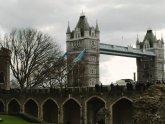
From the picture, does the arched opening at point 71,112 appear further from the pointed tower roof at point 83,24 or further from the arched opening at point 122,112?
the pointed tower roof at point 83,24

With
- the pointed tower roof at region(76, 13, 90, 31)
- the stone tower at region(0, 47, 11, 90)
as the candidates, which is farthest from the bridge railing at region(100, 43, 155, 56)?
the stone tower at region(0, 47, 11, 90)

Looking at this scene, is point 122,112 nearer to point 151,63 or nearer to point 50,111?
point 50,111

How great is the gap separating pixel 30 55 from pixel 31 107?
953cm

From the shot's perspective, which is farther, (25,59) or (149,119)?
(25,59)

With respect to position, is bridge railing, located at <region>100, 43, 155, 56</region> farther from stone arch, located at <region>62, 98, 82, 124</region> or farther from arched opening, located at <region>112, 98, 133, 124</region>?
arched opening, located at <region>112, 98, 133, 124</region>

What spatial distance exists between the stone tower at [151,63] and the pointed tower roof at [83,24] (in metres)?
35.1

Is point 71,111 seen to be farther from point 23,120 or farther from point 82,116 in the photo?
point 23,120

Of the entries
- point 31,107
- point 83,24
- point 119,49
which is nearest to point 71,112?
point 31,107

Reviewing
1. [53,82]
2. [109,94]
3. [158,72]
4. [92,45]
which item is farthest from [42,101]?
[158,72]

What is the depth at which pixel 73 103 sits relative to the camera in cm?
5609

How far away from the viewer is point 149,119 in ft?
96.4

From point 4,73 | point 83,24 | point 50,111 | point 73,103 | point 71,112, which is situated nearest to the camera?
point 73,103

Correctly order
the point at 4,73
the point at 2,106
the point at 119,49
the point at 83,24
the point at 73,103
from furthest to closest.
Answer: the point at 83,24
the point at 119,49
the point at 4,73
the point at 2,106
the point at 73,103

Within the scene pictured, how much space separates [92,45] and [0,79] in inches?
2761
